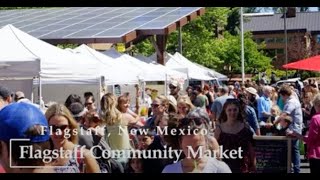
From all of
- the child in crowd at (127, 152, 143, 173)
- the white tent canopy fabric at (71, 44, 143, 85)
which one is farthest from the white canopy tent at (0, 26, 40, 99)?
the child in crowd at (127, 152, 143, 173)

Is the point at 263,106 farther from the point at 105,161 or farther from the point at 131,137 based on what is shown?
the point at 105,161

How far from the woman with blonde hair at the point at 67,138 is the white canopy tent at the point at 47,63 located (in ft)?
13.6

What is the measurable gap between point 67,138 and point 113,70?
8044mm

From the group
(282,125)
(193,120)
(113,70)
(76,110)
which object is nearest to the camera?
(193,120)

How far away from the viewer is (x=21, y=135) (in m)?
2.28

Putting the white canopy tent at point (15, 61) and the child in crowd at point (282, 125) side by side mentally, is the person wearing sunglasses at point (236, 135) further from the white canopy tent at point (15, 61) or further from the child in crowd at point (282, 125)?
the white canopy tent at point (15, 61)

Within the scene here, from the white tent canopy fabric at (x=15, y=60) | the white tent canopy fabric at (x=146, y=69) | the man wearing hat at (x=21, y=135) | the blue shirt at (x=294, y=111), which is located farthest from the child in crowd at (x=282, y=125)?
the man wearing hat at (x=21, y=135)

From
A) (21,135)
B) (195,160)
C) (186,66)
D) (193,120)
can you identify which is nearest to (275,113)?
(186,66)

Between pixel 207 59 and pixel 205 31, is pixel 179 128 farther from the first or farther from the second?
pixel 207 59

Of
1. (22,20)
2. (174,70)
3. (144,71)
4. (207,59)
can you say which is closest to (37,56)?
(22,20)

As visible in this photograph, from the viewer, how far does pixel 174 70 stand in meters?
14.8

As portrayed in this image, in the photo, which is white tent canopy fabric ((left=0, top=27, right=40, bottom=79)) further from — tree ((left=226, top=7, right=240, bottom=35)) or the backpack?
the backpack

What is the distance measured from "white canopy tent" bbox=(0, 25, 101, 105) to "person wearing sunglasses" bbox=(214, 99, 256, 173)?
2.79 meters

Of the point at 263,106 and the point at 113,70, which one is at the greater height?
the point at 113,70
